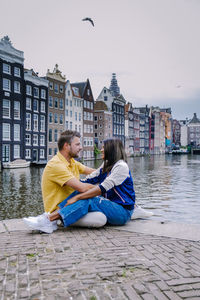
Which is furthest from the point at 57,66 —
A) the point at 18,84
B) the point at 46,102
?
the point at 18,84

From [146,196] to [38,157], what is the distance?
1257 inches

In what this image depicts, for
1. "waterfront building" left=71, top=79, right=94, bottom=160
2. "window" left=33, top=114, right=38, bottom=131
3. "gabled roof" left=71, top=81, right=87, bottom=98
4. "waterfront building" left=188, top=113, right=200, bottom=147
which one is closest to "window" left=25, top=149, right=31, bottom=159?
"window" left=33, top=114, right=38, bottom=131

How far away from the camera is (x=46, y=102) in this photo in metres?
48.3

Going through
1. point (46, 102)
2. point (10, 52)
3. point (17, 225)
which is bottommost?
point (17, 225)

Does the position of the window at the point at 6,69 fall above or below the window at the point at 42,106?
above

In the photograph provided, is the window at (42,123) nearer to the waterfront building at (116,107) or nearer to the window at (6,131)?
the window at (6,131)

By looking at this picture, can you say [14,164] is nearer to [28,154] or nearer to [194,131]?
[28,154]

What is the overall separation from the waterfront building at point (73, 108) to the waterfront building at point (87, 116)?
1.20 meters

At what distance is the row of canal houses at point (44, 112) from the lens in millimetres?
39656


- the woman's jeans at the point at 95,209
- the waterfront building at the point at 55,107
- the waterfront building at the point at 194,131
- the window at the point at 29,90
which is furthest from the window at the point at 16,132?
the waterfront building at the point at 194,131

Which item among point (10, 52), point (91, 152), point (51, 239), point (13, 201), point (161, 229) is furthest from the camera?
point (91, 152)

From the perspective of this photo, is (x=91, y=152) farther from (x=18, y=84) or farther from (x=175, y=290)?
(x=175, y=290)

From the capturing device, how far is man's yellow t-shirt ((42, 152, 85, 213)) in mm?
5117

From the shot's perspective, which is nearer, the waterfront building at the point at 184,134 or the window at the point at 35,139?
the window at the point at 35,139
